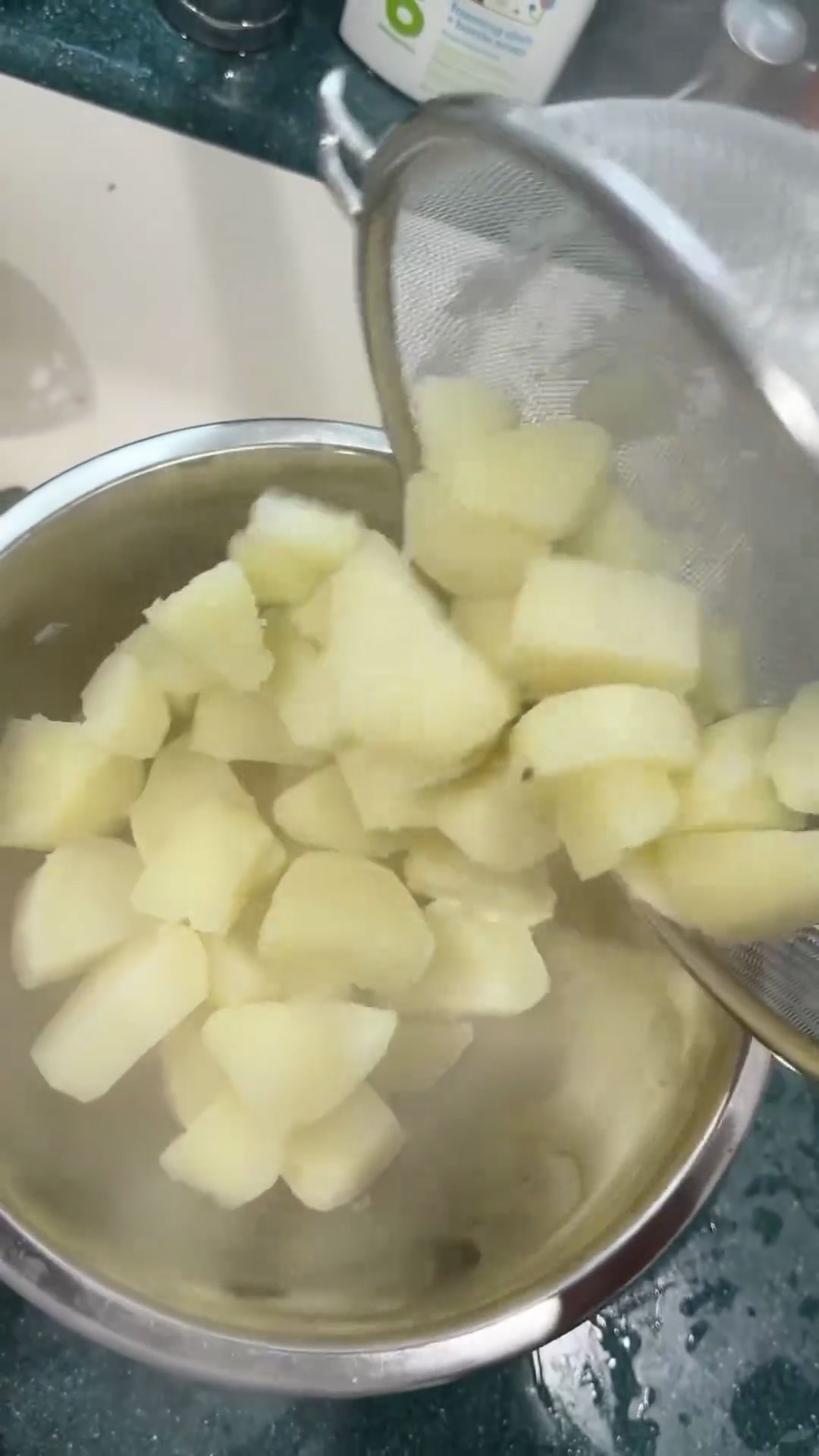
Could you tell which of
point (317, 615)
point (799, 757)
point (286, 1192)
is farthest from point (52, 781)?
point (799, 757)

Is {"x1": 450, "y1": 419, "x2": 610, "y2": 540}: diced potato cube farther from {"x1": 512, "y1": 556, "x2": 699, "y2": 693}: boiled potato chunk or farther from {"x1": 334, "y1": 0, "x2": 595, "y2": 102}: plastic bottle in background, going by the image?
{"x1": 334, "y1": 0, "x2": 595, "y2": 102}: plastic bottle in background

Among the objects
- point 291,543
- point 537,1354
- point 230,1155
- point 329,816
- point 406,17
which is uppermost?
point 406,17

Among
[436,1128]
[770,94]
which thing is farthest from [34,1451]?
[770,94]

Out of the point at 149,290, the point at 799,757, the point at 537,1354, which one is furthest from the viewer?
the point at 149,290

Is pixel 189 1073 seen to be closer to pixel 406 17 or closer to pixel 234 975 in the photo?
pixel 234 975

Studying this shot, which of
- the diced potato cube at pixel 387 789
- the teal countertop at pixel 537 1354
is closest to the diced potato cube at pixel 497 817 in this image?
the diced potato cube at pixel 387 789

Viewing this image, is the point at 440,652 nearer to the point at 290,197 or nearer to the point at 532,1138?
the point at 532,1138

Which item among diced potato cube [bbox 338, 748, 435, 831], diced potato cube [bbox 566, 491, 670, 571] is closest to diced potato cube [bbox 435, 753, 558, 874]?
diced potato cube [bbox 338, 748, 435, 831]
